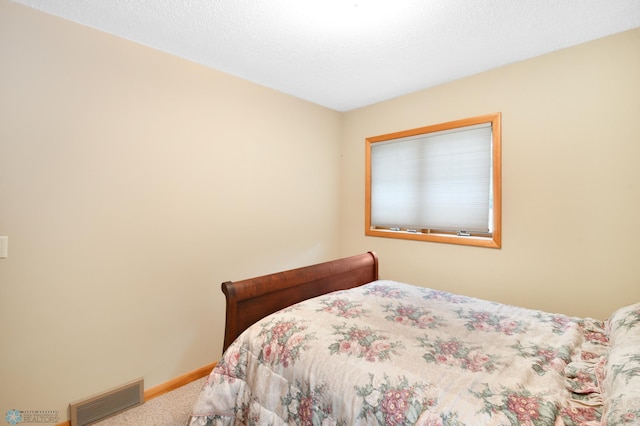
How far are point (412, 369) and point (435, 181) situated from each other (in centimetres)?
195

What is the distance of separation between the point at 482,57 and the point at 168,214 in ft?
8.22

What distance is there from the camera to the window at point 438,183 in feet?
7.76

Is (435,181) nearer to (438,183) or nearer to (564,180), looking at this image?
(438,183)

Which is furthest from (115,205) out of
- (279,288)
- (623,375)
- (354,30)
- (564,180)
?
(564,180)

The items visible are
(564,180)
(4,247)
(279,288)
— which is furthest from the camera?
(564,180)

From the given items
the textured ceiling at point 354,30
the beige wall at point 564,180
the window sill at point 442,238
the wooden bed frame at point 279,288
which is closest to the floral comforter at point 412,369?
the wooden bed frame at point 279,288

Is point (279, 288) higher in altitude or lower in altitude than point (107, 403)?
higher

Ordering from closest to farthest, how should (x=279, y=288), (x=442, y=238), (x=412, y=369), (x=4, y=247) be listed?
(x=412, y=369), (x=4, y=247), (x=279, y=288), (x=442, y=238)

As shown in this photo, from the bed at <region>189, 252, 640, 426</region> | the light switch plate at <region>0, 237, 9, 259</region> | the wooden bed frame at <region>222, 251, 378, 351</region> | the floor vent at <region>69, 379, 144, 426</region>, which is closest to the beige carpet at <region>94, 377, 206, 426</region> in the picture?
the floor vent at <region>69, 379, 144, 426</region>

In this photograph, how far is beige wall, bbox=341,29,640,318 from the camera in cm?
183

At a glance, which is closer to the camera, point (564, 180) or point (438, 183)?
point (564, 180)

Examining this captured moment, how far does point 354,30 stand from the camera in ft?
5.90

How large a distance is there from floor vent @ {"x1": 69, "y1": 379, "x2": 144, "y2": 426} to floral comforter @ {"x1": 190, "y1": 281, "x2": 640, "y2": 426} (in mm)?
878

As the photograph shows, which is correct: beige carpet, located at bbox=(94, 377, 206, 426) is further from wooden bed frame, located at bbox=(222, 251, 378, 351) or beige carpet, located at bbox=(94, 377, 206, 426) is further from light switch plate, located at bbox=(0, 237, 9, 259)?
light switch plate, located at bbox=(0, 237, 9, 259)
